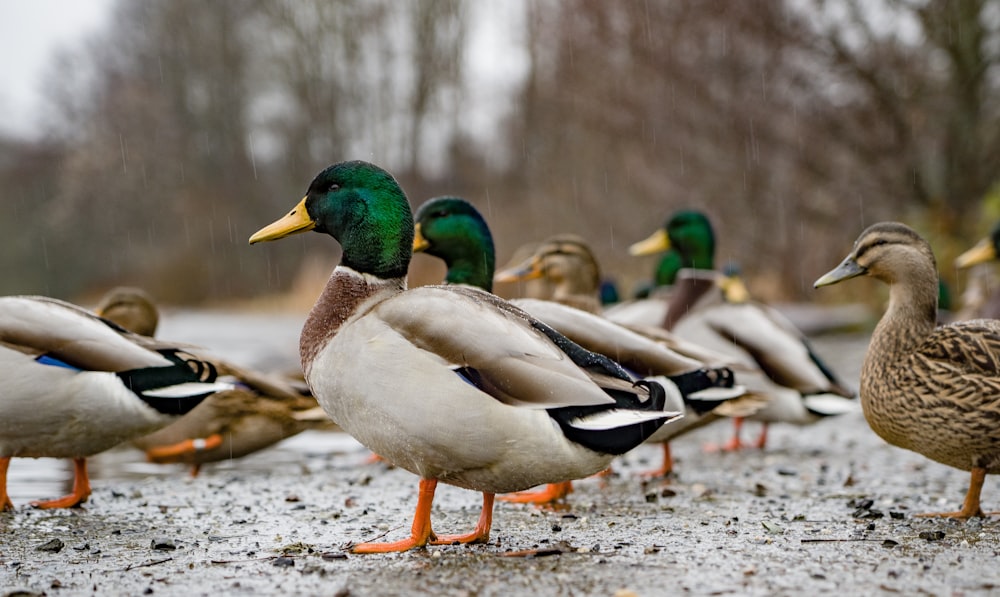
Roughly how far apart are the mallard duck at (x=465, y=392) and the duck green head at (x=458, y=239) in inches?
54.9

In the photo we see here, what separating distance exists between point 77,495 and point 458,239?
1.89 m

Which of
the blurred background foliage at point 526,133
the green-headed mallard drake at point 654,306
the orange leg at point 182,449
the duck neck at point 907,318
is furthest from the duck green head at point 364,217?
the blurred background foliage at point 526,133

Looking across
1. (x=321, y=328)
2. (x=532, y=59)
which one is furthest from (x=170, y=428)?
(x=532, y=59)

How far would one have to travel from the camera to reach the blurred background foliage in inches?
544

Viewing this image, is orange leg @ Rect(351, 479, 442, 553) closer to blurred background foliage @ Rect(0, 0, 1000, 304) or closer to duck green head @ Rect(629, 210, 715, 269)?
duck green head @ Rect(629, 210, 715, 269)

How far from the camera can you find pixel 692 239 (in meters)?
7.79

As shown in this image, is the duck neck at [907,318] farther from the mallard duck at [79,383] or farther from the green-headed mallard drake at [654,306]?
the mallard duck at [79,383]

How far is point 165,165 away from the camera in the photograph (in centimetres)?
Answer: 3123

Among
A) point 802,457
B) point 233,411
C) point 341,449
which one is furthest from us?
point 341,449

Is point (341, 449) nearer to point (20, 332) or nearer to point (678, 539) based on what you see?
point (20, 332)

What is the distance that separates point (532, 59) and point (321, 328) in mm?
20195

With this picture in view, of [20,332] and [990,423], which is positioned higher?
[20,332]

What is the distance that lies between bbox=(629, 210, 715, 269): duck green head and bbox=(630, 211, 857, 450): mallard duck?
57 cm

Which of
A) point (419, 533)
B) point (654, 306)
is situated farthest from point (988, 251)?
point (419, 533)
